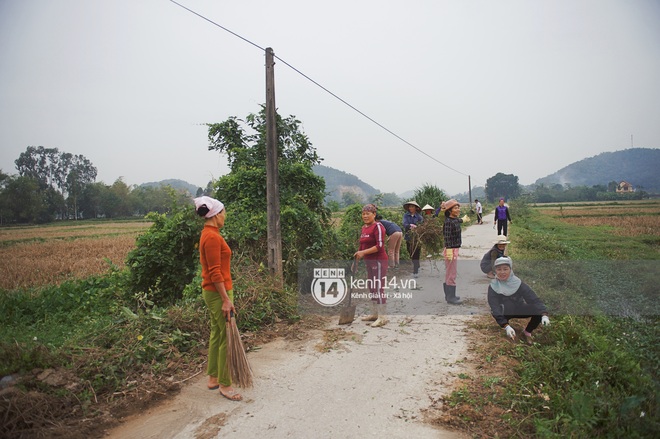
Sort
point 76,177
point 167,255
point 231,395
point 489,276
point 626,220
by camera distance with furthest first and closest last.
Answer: point 76,177 → point 626,220 → point 167,255 → point 489,276 → point 231,395

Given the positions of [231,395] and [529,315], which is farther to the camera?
[529,315]

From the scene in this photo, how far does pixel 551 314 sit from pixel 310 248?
4546 mm

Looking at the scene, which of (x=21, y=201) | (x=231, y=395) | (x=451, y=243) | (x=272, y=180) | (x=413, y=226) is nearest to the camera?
(x=231, y=395)

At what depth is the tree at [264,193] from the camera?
7.37 metres

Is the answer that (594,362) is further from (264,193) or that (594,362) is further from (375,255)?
(264,193)

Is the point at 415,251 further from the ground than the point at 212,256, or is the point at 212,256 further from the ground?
the point at 212,256

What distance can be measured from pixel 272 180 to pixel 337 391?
3.90m

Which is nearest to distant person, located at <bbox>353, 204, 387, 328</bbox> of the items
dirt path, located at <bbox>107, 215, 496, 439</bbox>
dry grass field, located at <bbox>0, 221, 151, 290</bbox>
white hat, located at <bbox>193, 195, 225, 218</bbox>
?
dirt path, located at <bbox>107, 215, 496, 439</bbox>

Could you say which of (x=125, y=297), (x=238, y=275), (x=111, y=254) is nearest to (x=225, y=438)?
(x=238, y=275)

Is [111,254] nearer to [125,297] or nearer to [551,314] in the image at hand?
[125,297]

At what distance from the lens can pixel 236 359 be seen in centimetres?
368

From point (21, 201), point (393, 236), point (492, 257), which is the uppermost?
point (21, 201)

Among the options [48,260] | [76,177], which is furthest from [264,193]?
[76,177]

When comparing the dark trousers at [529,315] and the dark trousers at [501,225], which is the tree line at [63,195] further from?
the dark trousers at [501,225]
